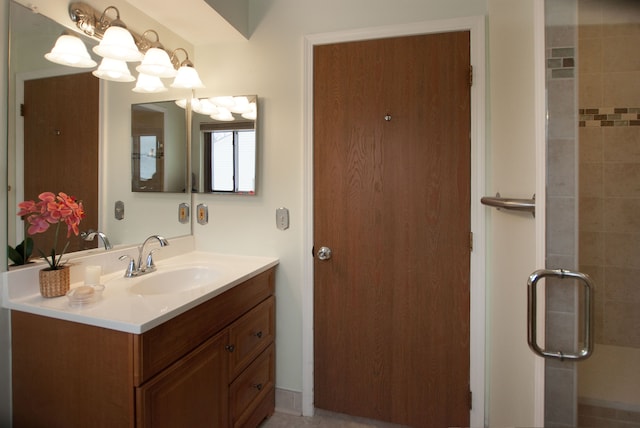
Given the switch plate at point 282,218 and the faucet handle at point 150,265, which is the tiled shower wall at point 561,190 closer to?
the switch plate at point 282,218

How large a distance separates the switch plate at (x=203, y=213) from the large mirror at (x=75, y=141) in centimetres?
21

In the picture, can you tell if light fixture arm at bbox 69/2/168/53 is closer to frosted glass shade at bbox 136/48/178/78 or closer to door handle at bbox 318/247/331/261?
frosted glass shade at bbox 136/48/178/78

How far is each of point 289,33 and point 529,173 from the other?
1.51 metres

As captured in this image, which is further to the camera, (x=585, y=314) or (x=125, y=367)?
(x=125, y=367)

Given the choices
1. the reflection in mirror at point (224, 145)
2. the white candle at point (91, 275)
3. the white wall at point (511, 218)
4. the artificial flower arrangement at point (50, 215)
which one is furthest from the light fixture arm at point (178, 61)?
the white wall at point (511, 218)

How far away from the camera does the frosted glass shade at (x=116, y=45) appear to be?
1307 millimetres

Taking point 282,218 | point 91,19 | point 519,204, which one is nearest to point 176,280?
point 282,218

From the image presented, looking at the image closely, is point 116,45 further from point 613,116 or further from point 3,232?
point 613,116

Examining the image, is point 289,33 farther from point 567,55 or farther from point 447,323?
point 447,323

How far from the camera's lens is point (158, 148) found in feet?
5.60

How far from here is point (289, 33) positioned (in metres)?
1.74

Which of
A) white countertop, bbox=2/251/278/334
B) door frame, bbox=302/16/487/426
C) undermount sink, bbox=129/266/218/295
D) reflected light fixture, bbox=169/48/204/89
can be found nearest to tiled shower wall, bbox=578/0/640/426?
door frame, bbox=302/16/487/426

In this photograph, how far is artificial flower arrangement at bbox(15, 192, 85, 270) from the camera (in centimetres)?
108

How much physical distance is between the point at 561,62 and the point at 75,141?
1.71 metres
